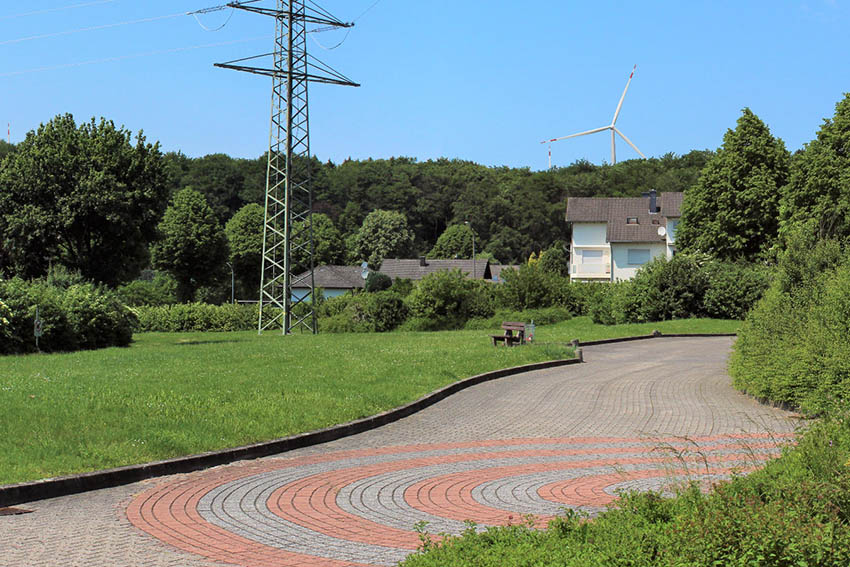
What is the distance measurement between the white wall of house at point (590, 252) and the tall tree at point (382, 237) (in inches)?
1511

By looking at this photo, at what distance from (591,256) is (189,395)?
7673 centimetres

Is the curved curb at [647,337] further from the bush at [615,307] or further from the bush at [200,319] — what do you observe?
the bush at [200,319]

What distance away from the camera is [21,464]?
999cm

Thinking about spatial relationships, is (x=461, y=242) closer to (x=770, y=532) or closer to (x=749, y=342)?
(x=749, y=342)

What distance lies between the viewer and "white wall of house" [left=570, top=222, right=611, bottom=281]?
289 ft

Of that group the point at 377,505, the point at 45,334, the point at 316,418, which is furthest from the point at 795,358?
the point at 45,334

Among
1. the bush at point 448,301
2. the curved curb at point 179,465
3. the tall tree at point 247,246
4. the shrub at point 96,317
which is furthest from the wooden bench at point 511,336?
the tall tree at point 247,246

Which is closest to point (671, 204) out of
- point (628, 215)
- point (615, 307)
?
point (628, 215)

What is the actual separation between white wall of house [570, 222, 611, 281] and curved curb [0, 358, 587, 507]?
7325 centimetres

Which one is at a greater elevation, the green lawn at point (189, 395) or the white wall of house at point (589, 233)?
the white wall of house at point (589, 233)

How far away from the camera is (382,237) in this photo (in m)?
123

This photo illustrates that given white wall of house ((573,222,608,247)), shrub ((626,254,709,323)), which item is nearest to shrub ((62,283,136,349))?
shrub ((626,254,709,323))

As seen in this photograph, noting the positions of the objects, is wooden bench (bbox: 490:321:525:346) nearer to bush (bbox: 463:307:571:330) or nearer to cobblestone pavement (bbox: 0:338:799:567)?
cobblestone pavement (bbox: 0:338:799:567)

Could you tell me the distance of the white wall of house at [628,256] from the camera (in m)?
84.3
